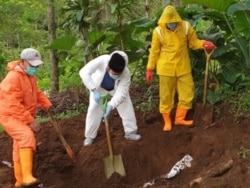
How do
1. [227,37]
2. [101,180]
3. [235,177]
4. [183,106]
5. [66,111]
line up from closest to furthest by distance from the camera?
[235,177]
[101,180]
[183,106]
[227,37]
[66,111]

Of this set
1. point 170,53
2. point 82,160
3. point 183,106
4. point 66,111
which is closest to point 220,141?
point 183,106

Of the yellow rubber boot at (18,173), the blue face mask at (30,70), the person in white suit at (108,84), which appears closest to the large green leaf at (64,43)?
the person in white suit at (108,84)

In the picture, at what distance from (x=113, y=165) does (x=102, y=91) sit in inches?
36.3

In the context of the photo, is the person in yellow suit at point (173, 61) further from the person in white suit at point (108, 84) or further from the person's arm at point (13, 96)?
the person's arm at point (13, 96)

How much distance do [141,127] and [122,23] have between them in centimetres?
166

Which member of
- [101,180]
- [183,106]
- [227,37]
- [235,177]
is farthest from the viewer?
[227,37]

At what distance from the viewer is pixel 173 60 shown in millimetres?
6906

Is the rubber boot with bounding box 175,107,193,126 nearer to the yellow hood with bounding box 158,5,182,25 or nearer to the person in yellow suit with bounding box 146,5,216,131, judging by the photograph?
the person in yellow suit with bounding box 146,5,216,131

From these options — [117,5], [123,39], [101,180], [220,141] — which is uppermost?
[117,5]

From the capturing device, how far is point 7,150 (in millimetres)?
7262

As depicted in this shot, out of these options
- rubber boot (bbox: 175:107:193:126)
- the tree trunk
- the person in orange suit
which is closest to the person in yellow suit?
rubber boot (bbox: 175:107:193:126)

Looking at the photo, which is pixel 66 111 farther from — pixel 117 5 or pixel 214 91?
pixel 214 91

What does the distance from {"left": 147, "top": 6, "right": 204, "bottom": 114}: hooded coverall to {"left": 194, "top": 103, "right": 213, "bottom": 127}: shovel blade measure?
0.17m

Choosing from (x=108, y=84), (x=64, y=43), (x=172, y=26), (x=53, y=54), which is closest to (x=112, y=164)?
(x=108, y=84)
